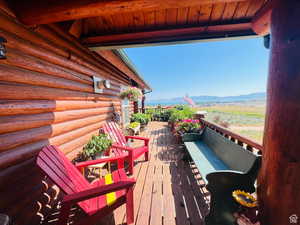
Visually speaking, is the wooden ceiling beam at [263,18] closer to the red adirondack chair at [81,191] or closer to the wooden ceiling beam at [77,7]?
the wooden ceiling beam at [77,7]

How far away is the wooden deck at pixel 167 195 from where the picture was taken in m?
1.43

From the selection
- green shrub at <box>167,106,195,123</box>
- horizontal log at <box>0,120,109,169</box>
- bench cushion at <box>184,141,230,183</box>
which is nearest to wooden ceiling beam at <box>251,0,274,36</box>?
bench cushion at <box>184,141,230,183</box>

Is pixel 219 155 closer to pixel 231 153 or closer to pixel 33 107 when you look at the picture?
pixel 231 153

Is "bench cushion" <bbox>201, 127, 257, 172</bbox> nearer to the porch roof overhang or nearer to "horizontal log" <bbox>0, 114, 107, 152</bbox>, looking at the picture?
the porch roof overhang

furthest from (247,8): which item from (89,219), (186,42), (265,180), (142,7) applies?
(89,219)

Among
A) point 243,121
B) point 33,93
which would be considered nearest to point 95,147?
point 33,93

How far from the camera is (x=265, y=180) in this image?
2.80ft

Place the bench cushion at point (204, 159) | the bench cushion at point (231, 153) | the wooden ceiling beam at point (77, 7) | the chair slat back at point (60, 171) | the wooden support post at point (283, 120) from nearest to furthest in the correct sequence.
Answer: the wooden support post at point (283, 120) < the wooden ceiling beam at point (77, 7) < the chair slat back at point (60, 171) < the bench cushion at point (231, 153) < the bench cushion at point (204, 159)

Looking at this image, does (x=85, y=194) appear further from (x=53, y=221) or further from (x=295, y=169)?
(x=295, y=169)

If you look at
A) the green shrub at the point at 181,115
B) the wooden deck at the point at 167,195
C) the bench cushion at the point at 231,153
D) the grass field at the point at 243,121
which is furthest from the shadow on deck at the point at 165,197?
the green shrub at the point at 181,115

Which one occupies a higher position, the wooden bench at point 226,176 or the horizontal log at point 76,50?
the horizontal log at point 76,50

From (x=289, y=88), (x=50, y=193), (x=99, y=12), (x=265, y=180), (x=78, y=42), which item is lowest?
(x=50, y=193)

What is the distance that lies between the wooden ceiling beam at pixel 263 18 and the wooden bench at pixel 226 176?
117cm

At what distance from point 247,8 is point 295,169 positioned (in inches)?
63.7
